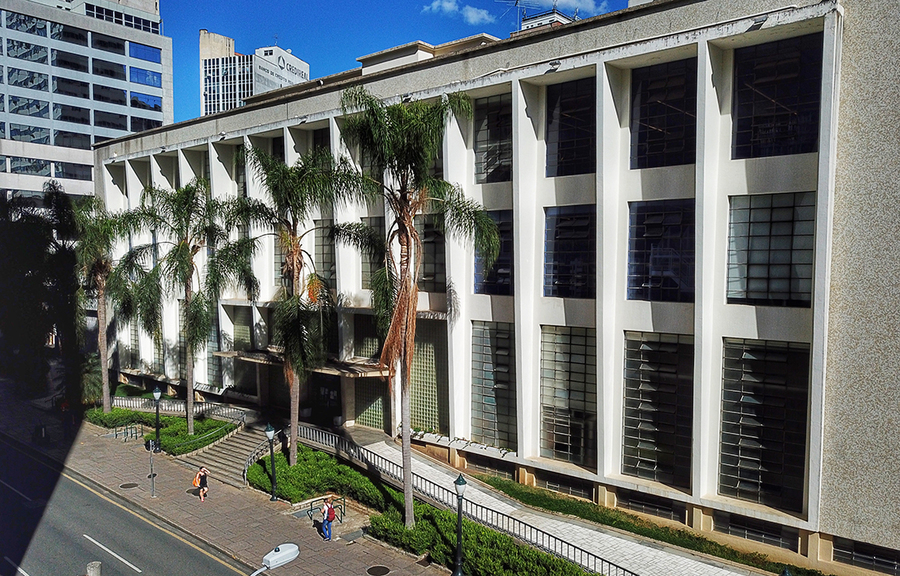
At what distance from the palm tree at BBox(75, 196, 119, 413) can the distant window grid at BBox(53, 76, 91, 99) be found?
28.3 meters

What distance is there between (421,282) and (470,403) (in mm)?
5364

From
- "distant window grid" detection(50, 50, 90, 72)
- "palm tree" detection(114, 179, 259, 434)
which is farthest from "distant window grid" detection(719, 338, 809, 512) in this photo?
"distant window grid" detection(50, 50, 90, 72)

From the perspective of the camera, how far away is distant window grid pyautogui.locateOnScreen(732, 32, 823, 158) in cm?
Answer: 1823

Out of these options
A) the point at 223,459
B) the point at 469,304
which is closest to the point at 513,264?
the point at 469,304

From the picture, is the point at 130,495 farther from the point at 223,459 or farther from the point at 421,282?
the point at 421,282

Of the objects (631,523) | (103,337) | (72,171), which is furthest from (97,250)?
(72,171)

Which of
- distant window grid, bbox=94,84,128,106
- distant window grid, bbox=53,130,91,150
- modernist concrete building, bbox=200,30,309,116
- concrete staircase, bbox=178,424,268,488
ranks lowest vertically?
concrete staircase, bbox=178,424,268,488

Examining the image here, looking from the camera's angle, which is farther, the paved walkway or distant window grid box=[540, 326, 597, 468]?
distant window grid box=[540, 326, 597, 468]

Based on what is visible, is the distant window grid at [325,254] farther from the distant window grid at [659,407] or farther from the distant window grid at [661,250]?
the distant window grid at [659,407]

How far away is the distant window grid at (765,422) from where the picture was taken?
1866 cm

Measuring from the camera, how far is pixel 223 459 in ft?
97.3

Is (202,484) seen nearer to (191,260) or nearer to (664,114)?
(191,260)

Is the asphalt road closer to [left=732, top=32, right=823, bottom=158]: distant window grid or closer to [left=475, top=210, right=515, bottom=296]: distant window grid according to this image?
[left=475, top=210, right=515, bottom=296]: distant window grid

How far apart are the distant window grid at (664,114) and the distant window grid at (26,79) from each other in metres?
55.9
